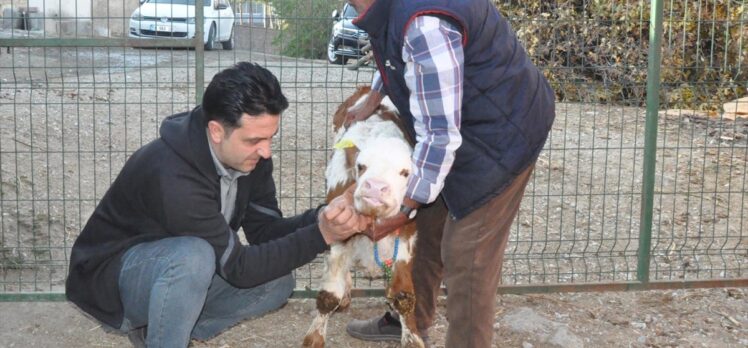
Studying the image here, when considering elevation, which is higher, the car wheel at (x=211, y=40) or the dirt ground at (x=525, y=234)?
the car wheel at (x=211, y=40)

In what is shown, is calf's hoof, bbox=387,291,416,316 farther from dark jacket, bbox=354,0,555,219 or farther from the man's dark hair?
the man's dark hair

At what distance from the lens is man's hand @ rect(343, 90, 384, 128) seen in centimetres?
457

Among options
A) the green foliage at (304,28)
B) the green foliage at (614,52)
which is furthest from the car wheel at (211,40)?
the green foliage at (614,52)

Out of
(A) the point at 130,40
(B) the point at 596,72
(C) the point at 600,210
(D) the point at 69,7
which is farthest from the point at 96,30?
(C) the point at 600,210

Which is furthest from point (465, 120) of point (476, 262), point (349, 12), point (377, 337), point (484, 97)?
point (349, 12)

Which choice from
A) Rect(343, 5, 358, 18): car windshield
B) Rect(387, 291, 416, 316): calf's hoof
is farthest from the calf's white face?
Rect(343, 5, 358, 18): car windshield

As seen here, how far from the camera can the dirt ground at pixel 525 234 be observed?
5.20 m

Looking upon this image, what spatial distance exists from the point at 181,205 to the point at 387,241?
1.26 m

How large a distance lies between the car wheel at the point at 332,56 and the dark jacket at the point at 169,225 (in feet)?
6.36

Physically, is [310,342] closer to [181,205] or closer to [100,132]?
[181,205]

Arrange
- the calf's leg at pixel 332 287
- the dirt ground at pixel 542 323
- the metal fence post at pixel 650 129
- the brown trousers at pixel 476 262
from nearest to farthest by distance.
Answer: the brown trousers at pixel 476 262
the calf's leg at pixel 332 287
the dirt ground at pixel 542 323
the metal fence post at pixel 650 129

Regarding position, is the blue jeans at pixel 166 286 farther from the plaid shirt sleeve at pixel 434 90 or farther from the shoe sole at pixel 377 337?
the shoe sole at pixel 377 337

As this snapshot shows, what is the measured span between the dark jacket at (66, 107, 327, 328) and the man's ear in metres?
Answer: 0.05

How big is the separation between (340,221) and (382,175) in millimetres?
289
